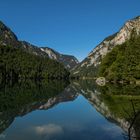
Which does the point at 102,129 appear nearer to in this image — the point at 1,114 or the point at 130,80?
the point at 1,114

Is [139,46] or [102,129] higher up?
[139,46]

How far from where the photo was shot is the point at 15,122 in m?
32.6

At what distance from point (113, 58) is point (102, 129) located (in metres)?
121

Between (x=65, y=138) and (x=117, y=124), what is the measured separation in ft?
22.5

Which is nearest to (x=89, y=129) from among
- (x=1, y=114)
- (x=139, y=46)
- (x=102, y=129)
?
(x=102, y=129)

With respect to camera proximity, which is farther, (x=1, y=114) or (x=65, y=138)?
(x=1, y=114)

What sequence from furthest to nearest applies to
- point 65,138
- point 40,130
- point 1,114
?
point 1,114 → point 40,130 → point 65,138

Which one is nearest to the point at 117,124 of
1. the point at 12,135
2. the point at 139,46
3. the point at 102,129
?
the point at 102,129

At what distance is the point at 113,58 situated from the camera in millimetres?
147250

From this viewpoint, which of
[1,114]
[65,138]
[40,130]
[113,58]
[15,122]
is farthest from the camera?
[113,58]

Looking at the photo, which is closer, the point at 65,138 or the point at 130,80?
the point at 65,138

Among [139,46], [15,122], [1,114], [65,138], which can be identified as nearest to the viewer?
[65,138]

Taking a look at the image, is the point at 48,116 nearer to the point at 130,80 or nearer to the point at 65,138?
the point at 65,138

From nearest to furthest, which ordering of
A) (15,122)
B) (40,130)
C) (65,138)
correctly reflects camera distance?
(65,138), (40,130), (15,122)
